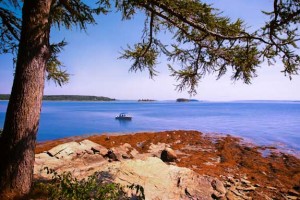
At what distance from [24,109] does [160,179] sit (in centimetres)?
585

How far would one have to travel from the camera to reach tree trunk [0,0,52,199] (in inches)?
178

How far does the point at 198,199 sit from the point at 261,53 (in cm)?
553

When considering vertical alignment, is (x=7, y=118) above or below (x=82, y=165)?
above

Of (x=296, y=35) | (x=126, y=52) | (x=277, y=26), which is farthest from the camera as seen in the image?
(x=126, y=52)

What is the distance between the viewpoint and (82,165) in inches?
376

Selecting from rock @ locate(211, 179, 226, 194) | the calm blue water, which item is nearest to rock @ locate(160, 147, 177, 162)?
rock @ locate(211, 179, 226, 194)

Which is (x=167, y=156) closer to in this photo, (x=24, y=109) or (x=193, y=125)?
(x=24, y=109)

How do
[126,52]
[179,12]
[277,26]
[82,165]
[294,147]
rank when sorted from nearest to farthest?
[277,26] → [179,12] → [126,52] → [82,165] → [294,147]

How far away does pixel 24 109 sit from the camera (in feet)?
14.8

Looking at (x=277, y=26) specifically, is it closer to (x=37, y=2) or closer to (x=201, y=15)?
(x=201, y=15)

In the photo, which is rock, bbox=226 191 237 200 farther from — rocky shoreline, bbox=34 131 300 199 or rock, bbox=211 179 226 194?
rock, bbox=211 179 226 194

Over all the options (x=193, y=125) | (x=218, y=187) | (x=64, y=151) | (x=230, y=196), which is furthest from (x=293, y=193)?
(x=193, y=125)

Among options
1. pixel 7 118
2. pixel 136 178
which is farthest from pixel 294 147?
pixel 7 118

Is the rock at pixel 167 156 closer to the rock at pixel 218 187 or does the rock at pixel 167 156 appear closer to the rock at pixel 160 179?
the rock at pixel 160 179
